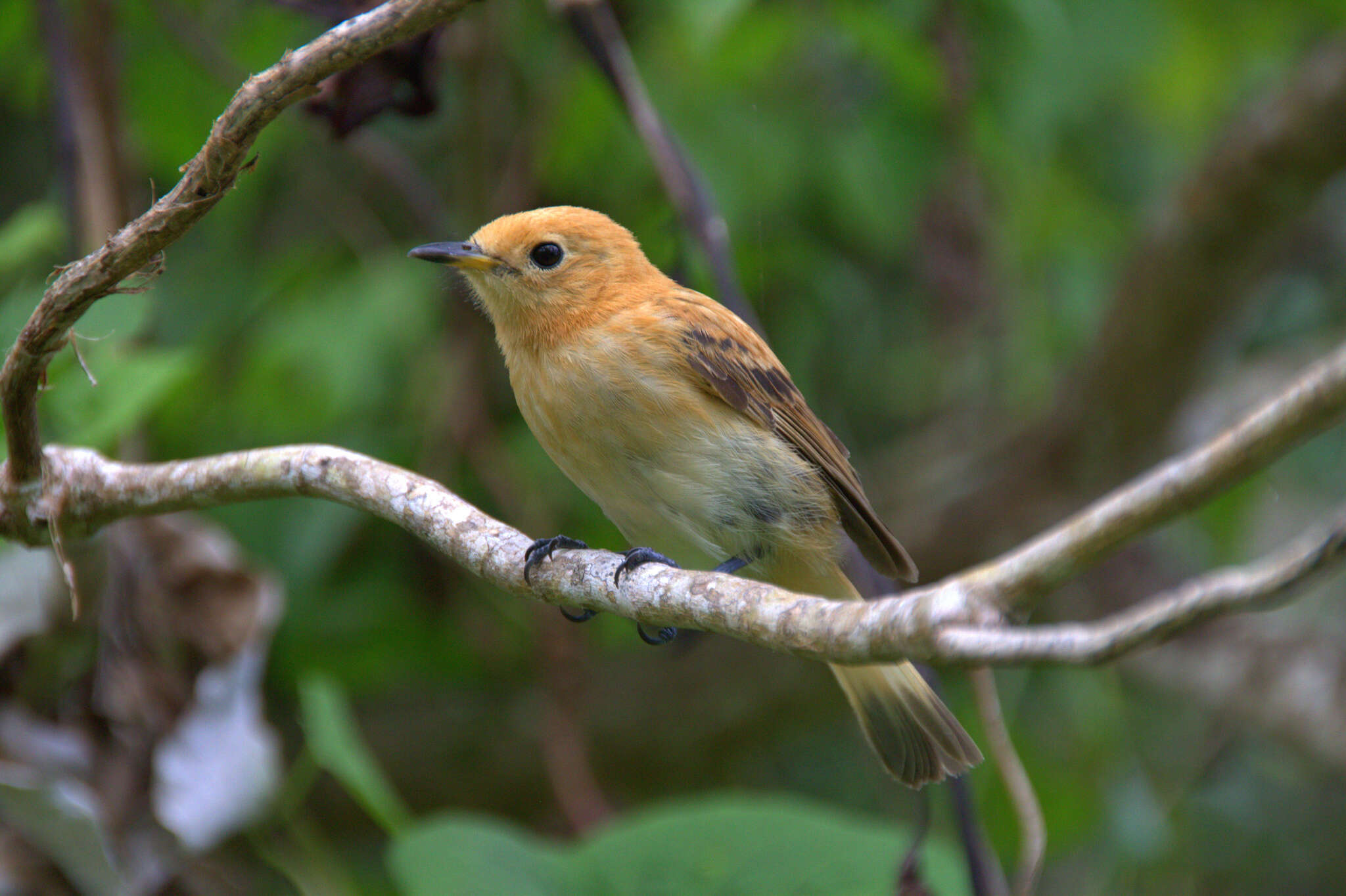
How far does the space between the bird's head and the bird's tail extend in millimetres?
852

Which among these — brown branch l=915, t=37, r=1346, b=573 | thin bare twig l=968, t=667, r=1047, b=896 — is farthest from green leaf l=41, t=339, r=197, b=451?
brown branch l=915, t=37, r=1346, b=573

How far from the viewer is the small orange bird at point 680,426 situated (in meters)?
2.55


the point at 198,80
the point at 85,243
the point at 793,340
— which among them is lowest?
the point at 793,340

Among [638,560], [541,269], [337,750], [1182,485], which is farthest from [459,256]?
[1182,485]

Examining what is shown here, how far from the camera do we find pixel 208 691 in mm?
3242

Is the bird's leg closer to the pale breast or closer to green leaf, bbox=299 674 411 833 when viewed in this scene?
the pale breast

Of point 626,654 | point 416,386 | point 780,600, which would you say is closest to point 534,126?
point 416,386

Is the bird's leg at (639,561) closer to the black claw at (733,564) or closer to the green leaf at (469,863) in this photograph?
the black claw at (733,564)

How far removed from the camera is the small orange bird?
2.55 meters

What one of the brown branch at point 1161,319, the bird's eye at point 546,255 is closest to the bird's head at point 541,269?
the bird's eye at point 546,255

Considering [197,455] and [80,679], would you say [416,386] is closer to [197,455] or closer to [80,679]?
[197,455]

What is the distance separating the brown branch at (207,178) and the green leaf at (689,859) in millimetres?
1726

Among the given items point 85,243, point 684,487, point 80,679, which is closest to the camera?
point 684,487

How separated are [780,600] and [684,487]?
984 millimetres
